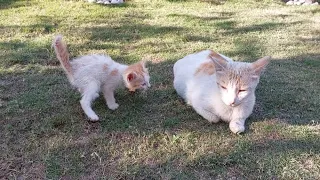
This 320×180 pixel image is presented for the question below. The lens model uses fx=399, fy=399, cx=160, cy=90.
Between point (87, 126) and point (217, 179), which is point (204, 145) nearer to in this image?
point (217, 179)

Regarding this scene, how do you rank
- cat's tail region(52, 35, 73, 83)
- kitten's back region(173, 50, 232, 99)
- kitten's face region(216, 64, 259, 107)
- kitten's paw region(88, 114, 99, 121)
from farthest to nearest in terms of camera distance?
kitten's back region(173, 50, 232, 99) < cat's tail region(52, 35, 73, 83) < kitten's paw region(88, 114, 99, 121) < kitten's face region(216, 64, 259, 107)

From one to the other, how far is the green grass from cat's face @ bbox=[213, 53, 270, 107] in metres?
0.41

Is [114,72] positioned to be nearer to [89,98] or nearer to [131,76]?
[131,76]

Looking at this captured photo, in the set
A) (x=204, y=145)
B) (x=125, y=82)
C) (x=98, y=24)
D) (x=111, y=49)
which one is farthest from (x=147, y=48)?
(x=204, y=145)

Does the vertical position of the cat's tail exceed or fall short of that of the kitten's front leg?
it exceeds it

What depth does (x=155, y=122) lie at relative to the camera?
4.07 metres

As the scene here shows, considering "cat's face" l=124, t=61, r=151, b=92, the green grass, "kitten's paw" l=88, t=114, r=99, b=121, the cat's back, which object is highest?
the cat's back

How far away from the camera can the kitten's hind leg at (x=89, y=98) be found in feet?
13.3

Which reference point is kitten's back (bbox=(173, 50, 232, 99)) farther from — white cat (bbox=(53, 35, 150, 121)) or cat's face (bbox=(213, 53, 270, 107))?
cat's face (bbox=(213, 53, 270, 107))

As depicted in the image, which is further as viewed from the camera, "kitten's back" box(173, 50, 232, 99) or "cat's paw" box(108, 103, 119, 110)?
"kitten's back" box(173, 50, 232, 99)

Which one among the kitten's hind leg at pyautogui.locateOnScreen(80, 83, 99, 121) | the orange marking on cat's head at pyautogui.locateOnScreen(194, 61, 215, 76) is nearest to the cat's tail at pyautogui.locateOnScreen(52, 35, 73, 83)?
the kitten's hind leg at pyautogui.locateOnScreen(80, 83, 99, 121)

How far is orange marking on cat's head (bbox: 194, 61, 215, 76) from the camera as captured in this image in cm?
423

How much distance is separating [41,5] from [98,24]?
2.09 metres

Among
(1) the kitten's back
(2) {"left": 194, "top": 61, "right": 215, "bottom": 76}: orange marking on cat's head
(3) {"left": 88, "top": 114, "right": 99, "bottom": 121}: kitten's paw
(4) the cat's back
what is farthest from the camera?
(1) the kitten's back
